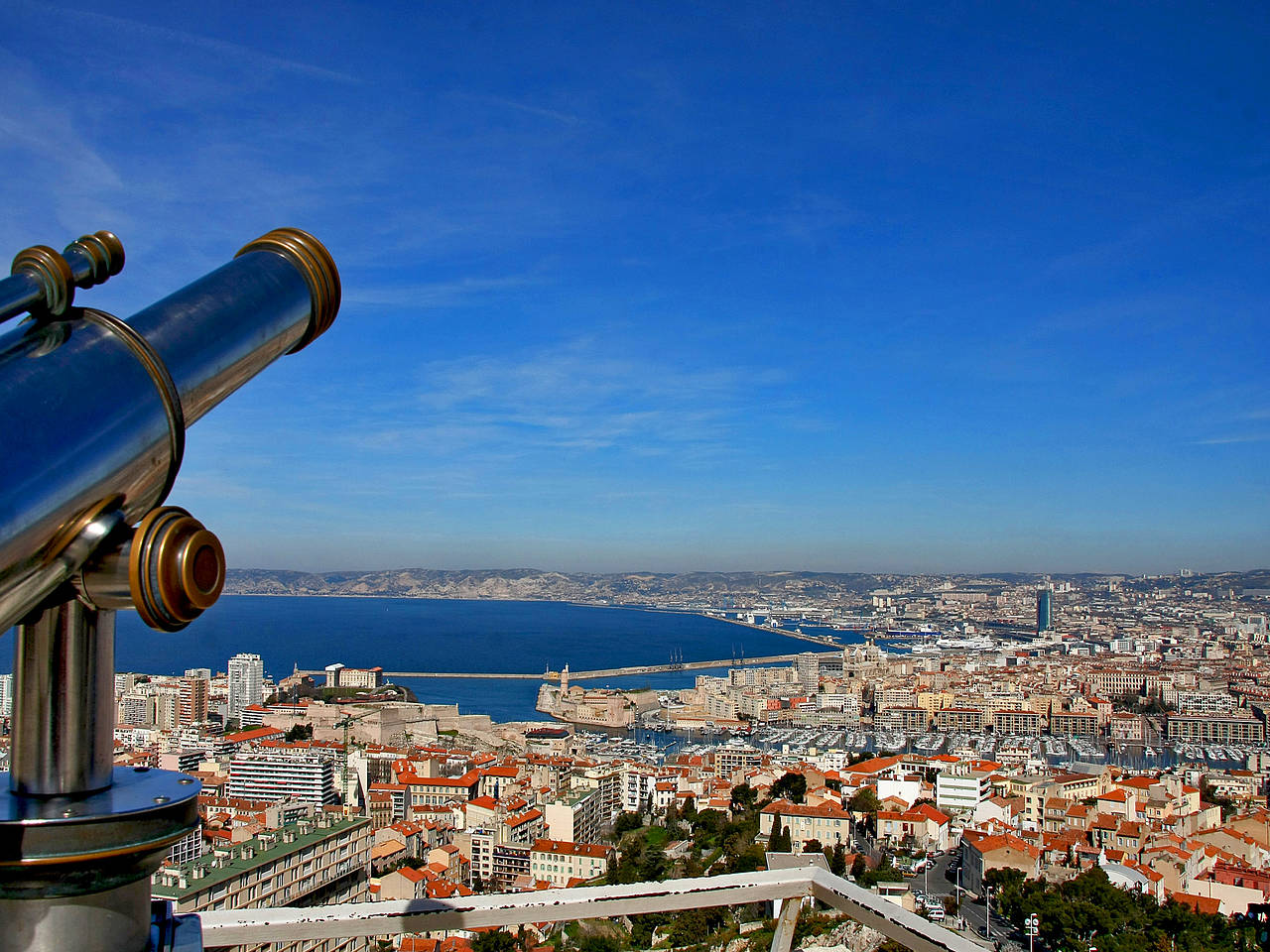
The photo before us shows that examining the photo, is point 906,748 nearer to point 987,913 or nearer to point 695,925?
point 987,913

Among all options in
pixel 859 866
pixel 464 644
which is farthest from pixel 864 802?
pixel 464 644

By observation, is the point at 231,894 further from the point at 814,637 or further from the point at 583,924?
the point at 814,637

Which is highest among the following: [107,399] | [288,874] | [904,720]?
[107,399]

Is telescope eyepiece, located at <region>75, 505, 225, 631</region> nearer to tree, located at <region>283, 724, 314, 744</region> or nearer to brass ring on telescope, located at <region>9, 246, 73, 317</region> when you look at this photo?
brass ring on telescope, located at <region>9, 246, 73, 317</region>

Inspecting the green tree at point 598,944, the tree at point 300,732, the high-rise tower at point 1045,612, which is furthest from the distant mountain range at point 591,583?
the green tree at point 598,944

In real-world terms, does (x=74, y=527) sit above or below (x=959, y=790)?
above

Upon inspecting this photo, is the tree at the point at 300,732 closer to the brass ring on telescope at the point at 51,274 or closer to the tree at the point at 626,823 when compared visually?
the tree at the point at 626,823
